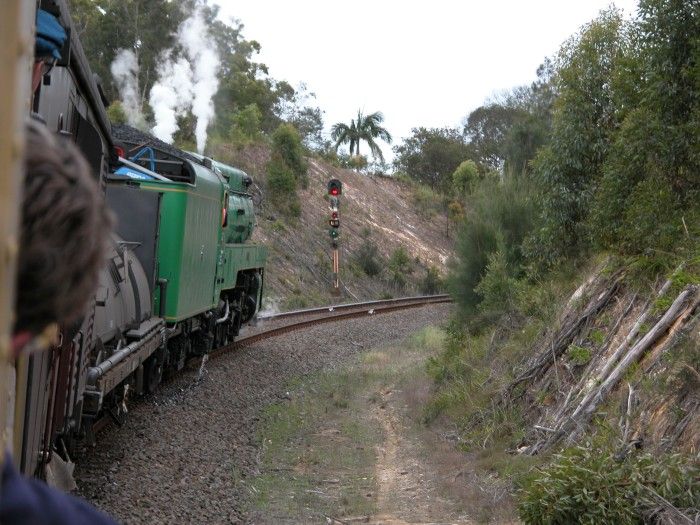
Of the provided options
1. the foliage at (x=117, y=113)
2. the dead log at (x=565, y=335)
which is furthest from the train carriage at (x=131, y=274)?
the foliage at (x=117, y=113)

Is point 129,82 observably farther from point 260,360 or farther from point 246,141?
point 260,360

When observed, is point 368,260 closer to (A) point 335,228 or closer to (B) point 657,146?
(A) point 335,228

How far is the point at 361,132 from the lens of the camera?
7269 centimetres

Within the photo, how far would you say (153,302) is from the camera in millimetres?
12609

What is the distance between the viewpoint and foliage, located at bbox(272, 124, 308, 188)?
164 ft

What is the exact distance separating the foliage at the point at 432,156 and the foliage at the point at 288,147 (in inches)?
958

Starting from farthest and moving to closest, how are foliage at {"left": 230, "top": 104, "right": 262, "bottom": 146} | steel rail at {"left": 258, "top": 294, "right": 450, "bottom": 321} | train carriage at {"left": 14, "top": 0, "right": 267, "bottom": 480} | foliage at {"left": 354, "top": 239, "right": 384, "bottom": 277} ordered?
foliage at {"left": 230, "top": 104, "right": 262, "bottom": 146} < foliage at {"left": 354, "top": 239, "right": 384, "bottom": 277} < steel rail at {"left": 258, "top": 294, "right": 450, "bottom": 321} < train carriage at {"left": 14, "top": 0, "right": 267, "bottom": 480}

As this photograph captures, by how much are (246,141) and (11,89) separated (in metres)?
49.2

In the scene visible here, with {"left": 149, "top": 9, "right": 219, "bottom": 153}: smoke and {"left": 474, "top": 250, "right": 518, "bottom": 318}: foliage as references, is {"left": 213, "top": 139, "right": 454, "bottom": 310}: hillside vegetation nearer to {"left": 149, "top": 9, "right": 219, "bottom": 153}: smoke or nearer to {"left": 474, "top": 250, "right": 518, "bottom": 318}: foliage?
{"left": 149, "top": 9, "right": 219, "bottom": 153}: smoke

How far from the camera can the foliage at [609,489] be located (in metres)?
6.66

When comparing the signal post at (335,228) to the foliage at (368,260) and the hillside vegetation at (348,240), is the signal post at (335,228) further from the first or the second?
the foliage at (368,260)

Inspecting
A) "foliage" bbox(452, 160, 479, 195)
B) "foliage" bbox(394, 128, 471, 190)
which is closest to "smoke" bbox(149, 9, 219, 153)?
"foliage" bbox(452, 160, 479, 195)

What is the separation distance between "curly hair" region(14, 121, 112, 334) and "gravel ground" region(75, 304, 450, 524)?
6539 millimetres

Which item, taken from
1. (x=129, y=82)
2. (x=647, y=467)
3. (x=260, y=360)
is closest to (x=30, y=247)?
(x=647, y=467)
